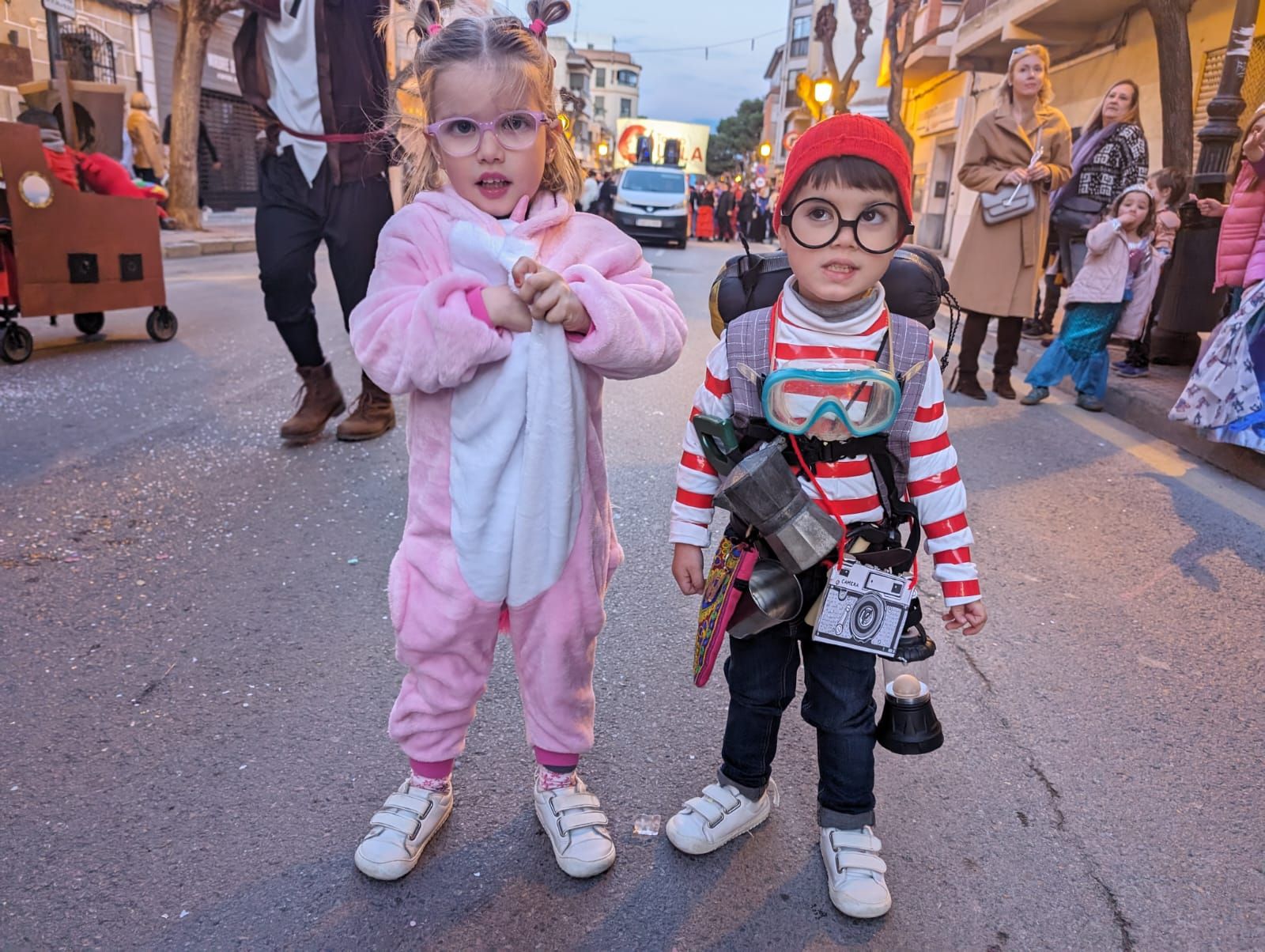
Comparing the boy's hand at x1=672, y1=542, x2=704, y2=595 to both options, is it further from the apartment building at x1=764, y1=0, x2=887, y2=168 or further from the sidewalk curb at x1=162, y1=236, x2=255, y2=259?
the apartment building at x1=764, y1=0, x2=887, y2=168

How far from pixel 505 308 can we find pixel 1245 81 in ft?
39.5

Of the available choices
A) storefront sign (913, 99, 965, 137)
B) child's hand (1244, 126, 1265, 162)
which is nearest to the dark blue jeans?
child's hand (1244, 126, 1265, 162)

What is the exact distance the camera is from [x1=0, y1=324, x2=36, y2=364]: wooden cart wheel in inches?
241

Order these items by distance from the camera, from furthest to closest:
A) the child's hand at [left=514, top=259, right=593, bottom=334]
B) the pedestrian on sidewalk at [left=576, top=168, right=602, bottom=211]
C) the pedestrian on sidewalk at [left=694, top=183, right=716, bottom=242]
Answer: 1. the pedestrian on sidewalk at [left=694, top=183, right=716, bottom=242]
2. the pedestrian on sidewalk at [left=576, top=168, right=602, bottom=211]
3. the child's hand at [left=514, top=259, right=593, bottom=334]

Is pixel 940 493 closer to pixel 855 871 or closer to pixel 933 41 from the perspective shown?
pixel 855 871

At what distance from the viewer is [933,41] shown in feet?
80.5

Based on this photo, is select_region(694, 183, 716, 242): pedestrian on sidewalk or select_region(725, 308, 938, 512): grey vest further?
select_region(694, 183, 716, 242): pedestrian on sidewalk

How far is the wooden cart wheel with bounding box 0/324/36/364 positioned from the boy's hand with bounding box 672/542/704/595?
5.79 meters

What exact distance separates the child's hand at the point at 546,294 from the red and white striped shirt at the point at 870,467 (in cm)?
34

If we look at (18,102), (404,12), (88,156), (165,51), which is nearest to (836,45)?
(165,51)

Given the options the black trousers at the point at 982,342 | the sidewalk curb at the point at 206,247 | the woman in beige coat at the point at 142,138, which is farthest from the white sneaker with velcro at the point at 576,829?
the woman in beige coat at the point at 142,138

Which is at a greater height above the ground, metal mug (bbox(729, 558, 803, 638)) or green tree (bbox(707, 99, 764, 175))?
green tree (bbox(707, 99, 764, 175))

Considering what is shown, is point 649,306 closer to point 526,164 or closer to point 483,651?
point 526,164

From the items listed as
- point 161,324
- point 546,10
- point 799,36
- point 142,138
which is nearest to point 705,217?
point 142,138
